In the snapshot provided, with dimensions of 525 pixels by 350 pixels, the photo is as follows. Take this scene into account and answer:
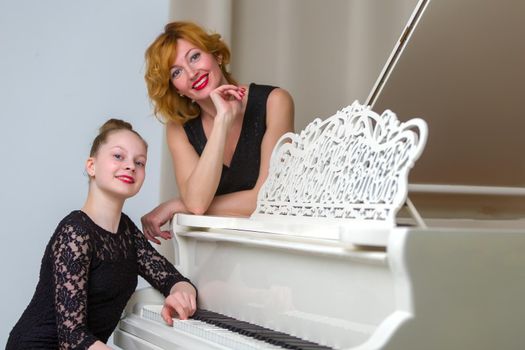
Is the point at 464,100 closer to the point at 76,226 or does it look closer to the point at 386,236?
the point at 386,236

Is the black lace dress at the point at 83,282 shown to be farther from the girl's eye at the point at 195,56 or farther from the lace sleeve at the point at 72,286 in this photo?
the girl's eye at the point at 195,56

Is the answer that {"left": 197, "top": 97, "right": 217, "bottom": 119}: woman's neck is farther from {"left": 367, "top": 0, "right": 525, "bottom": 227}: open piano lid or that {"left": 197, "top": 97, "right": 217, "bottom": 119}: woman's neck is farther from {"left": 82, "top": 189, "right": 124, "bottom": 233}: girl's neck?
{"left": 367, "top": 0, "right": 525, "bottom": 227}: open piano lid

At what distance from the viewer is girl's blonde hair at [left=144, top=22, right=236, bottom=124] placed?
2.50 m

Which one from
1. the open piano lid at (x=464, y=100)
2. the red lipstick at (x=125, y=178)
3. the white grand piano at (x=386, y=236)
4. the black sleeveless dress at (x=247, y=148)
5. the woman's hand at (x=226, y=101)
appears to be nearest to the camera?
the white grand piano at (x=386, y=236)

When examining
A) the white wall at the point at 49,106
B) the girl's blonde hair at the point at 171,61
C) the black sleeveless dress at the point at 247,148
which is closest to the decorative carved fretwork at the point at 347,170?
the black sleeveless dress at the point at 247,148

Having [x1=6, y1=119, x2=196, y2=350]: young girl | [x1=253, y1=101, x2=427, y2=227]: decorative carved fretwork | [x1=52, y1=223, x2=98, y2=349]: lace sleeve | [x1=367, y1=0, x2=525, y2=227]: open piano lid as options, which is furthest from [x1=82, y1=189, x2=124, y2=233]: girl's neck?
[x1=367, y1=0, x2=525, y2=227]: open piano lid

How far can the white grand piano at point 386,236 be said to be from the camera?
1346 millimetres

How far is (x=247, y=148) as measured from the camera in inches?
101

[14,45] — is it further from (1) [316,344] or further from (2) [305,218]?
(1) [316,344]

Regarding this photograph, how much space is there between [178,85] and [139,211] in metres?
1.27

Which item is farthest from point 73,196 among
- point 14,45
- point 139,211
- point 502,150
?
point 502,150

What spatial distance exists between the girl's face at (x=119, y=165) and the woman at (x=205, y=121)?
269 millimetres

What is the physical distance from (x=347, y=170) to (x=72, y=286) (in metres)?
0.74

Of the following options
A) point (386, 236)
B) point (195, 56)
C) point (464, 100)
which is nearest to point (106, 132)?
point (195, 56)
